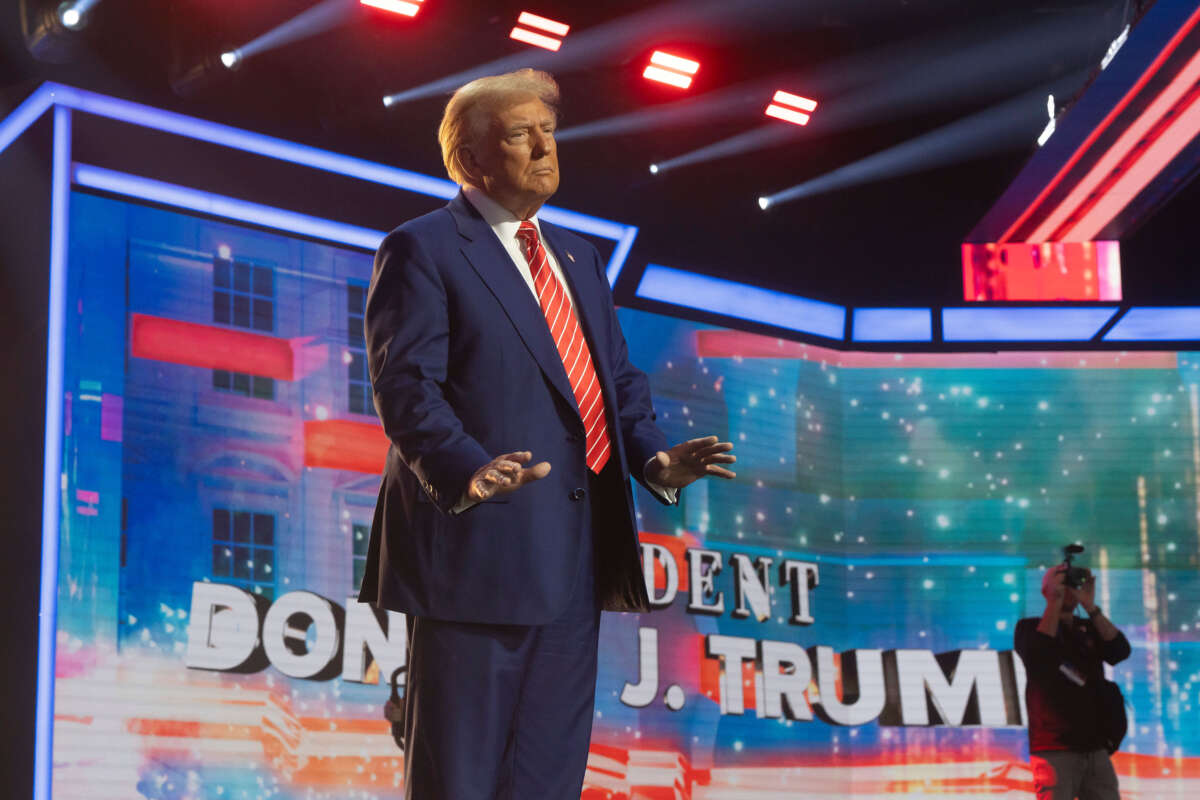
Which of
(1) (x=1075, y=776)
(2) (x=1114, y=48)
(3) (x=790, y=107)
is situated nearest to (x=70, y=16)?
(3) (x=790, y=107)

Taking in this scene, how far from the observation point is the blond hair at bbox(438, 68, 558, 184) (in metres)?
1.74

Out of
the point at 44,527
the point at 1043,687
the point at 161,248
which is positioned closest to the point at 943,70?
the point at 1043,687

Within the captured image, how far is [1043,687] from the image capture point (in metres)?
4.60

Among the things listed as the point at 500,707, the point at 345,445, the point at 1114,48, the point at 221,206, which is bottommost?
the point at 500,707

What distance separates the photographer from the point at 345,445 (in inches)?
177

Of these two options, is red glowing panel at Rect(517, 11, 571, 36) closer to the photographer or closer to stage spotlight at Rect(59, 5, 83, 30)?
stage spotlight at Rect(59, 5, 83, 30)

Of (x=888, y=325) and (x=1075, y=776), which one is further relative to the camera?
(x=888, y=325)

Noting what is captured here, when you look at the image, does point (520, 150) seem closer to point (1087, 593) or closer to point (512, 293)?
point (512, 293)

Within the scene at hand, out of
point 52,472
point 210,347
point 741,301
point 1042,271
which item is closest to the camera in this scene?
point 52,472

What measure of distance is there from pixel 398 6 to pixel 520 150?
2917 mm

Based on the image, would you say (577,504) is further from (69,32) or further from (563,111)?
(563,111)

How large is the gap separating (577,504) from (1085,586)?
3801 mm

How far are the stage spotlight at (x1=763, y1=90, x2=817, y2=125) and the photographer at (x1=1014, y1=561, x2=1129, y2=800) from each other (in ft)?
7.00

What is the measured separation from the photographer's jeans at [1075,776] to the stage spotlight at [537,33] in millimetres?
2978
